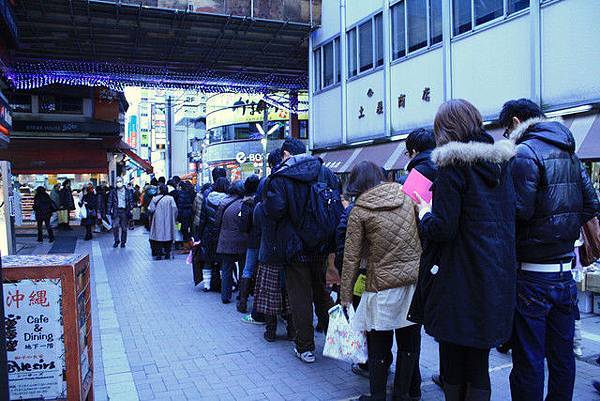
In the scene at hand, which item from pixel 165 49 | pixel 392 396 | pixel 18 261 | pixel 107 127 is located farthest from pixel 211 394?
pixel 107 127

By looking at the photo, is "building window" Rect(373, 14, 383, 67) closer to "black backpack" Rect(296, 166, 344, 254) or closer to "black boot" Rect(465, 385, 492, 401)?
"black backpack" Rect(296, 166, 344, 254)

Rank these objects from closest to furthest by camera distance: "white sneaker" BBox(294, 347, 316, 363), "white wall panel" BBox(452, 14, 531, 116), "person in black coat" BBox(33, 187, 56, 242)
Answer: "white sneaker" BBox(294, 347, 316, 363)
"white wall panel" BBox(452, 14, 531, 116)
"person in black coat" BBox(33, 187, 56, 242)

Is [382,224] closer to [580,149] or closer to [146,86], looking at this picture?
[580,149]

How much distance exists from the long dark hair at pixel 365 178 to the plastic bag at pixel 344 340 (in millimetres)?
911

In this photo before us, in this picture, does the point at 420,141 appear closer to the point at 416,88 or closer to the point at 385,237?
the point at 385,237

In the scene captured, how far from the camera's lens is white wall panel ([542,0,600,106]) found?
305 inches

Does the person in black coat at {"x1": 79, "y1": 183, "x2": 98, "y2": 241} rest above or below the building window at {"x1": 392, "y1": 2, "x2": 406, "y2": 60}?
below

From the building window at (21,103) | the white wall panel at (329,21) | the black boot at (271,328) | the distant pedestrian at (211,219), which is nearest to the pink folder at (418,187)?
the black boot at (271,328)

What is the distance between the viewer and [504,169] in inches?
106

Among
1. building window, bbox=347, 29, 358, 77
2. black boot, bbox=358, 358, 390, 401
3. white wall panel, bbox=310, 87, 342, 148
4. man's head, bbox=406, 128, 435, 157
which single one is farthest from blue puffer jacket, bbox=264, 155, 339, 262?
white wall panel, bbox=310, 87, 342, 148

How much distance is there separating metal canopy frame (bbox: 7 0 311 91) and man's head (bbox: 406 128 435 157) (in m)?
10.7

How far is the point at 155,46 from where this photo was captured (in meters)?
15.5

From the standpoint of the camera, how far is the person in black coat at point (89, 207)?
16453 mm

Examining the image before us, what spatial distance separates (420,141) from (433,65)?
829cm
